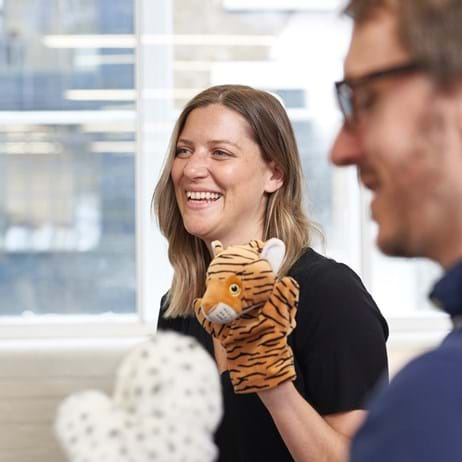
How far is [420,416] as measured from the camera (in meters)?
0.54

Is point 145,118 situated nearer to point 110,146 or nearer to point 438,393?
point 110,146

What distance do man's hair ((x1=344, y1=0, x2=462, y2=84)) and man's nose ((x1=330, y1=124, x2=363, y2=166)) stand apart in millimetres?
114

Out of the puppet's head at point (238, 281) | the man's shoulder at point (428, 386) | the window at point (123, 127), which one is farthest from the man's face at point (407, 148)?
the window at point (123, 127)

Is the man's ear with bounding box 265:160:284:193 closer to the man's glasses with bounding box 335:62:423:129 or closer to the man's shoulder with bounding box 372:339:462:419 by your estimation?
the man's glasses with bounding box 335:62:423:129

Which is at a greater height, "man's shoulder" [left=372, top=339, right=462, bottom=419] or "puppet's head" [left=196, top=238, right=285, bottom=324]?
"man's shoulder" [left=372, top=339, right=462, bottom=419]

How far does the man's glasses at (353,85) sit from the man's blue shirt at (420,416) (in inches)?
7.4

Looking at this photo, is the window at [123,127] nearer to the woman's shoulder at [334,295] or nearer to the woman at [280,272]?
the woman at [280,272]

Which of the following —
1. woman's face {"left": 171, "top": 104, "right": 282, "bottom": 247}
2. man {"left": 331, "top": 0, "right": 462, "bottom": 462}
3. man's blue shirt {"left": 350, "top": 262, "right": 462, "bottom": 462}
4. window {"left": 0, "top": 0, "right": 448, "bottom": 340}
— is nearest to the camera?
man's blue shirt {"left": 350, "top": 262, "right": 462, "bottom": 462}

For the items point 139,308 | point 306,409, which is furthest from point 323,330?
point 139,308

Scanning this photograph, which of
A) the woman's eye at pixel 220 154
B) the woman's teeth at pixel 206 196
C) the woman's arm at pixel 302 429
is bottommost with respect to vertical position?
the woman's arm at pixel 302 429

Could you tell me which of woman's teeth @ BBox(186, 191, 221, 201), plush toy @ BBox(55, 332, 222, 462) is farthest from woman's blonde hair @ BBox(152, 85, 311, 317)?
plush toy @ BBox(55, 332, 222, 462)

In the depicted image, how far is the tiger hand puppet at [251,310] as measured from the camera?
1.09 metres

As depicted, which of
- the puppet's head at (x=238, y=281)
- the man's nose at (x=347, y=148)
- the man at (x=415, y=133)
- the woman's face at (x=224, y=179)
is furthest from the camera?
the woman's face at (x=224, y=179)

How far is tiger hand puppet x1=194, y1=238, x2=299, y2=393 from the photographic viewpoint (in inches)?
43.0
